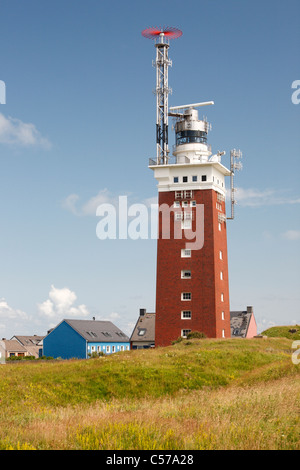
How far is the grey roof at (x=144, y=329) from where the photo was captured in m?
84.8

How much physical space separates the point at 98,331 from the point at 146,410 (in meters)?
69.6

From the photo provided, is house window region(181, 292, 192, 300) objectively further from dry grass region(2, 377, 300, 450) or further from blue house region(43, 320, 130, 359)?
dry grass region(2, 377, 300, 450)

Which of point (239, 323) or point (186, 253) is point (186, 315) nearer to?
point (186, 253)

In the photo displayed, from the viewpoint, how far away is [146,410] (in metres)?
17.0

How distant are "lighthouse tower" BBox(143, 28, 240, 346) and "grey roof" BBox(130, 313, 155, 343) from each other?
24.1 m

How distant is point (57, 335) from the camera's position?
80250 millimetres

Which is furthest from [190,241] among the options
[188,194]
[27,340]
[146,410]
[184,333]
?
[27,340]

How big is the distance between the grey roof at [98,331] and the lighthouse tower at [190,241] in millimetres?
22813

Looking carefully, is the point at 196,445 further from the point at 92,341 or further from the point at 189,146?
the point at 92,341

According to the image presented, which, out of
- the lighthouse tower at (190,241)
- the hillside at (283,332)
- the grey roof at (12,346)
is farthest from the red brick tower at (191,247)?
the grey roof at (12,346)

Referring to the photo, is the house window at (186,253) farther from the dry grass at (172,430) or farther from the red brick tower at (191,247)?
the dry grass at (172,430)

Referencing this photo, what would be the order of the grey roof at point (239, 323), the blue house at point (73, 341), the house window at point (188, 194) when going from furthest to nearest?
the grey roof at point (239, 323) < the blue house at point (73, 341) < the house window at point (188, 194)

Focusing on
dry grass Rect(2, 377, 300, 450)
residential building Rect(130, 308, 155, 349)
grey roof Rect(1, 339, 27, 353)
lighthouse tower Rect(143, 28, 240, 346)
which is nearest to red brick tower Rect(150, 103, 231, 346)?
lighthouse tower Rect(143, 28, 240, 346)
